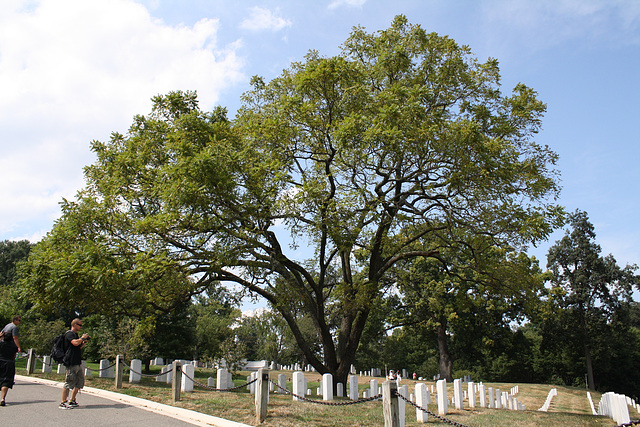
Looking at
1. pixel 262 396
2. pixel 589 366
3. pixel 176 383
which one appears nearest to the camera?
pixel 262 396

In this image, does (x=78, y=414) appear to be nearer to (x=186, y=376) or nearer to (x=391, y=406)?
(x=186, y=376)

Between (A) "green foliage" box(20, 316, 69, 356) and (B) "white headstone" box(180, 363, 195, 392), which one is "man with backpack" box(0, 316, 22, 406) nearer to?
(B) "white headstone" box(180, 363, 195, 392)

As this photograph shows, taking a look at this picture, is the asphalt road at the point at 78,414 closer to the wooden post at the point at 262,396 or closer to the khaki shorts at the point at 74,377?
the khaki shorts at the point at 74,377

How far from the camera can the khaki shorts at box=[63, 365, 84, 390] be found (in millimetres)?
9328

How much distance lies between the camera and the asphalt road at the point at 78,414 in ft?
25.5

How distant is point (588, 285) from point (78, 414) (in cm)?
4585

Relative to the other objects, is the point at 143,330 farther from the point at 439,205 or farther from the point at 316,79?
the point at 439,205

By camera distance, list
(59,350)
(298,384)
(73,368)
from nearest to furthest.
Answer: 1. (73,368)
2. (59,350)
3. (298,384)

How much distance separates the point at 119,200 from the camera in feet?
50.5

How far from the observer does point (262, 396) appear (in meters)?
8.55

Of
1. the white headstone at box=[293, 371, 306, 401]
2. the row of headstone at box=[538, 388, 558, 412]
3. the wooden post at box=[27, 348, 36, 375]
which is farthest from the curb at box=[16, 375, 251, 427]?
the row of headstone at box=[538, 388, 558, 412]

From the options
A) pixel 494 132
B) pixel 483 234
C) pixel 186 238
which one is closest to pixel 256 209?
pixel 186 238

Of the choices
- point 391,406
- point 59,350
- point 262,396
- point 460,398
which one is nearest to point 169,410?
point 262,396

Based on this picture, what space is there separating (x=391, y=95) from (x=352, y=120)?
1890mm
